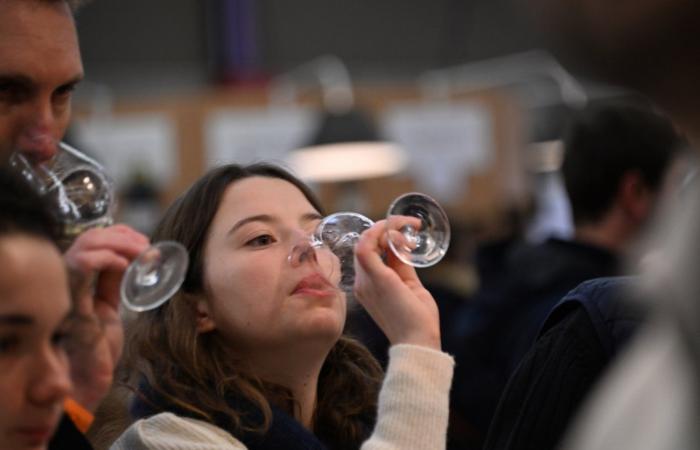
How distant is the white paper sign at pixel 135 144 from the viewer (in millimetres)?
7078

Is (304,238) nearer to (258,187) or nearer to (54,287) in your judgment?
(258,187)

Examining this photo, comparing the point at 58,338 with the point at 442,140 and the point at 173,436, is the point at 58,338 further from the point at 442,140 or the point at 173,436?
the point at 442,140

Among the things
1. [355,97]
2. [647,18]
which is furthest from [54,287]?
[355,97]

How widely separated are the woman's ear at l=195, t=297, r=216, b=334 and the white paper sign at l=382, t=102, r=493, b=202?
565cm

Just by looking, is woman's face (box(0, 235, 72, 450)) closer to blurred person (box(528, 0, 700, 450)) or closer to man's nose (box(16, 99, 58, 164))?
man's nose (box(16, 99, 58, 164))

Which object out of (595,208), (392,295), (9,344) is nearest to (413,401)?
(392,295)

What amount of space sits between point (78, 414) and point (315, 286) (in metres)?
0.45

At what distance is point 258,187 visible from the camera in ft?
6.82

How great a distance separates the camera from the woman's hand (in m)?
1.73

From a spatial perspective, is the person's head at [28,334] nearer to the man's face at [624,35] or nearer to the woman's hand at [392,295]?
the woman's hand at [392,295]

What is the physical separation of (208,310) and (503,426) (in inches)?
22.3

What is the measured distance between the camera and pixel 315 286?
1.92 metres

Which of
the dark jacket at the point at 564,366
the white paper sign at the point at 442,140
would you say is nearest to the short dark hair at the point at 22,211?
the dark jacket at the point at 564,366

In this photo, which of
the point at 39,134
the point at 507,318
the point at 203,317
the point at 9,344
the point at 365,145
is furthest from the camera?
the point at 365,145
